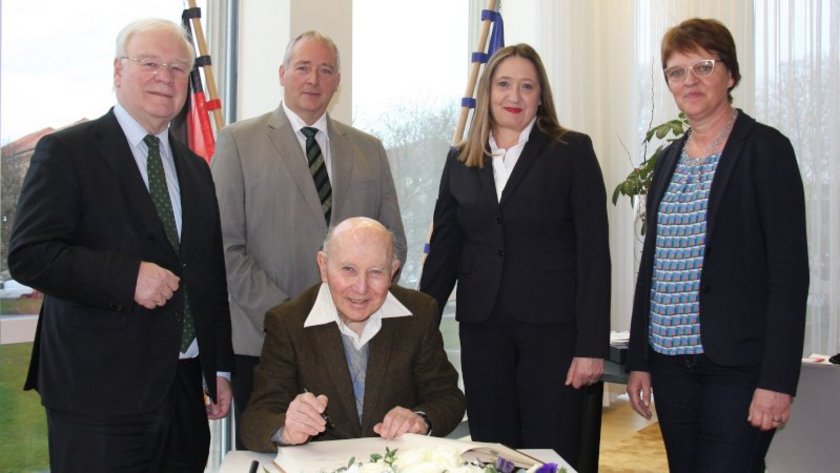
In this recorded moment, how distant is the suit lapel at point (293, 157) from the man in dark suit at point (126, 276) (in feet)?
1.79

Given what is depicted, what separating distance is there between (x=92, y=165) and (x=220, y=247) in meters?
0.51

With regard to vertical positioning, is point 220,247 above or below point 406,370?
above

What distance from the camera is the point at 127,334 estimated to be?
2.22m

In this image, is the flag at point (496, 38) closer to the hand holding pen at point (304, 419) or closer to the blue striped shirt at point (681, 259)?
the blue striped shirt at point (681, 259)

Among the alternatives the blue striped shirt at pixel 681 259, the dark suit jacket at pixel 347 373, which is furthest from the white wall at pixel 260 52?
the blue striped shirt at pixel 681 259

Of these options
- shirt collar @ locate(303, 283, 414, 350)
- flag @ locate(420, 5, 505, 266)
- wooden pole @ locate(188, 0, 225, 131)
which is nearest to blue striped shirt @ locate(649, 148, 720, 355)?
shirt collar @ locate(303, 283, 414, 350)

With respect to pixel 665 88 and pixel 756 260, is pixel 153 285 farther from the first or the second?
pixel 665 88

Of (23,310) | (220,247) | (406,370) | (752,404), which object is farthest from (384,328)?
(23,310)

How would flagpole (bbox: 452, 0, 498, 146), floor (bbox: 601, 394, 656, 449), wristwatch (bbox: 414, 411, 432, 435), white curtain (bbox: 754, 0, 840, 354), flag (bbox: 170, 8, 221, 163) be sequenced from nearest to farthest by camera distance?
wristwatch (bbox: 414, 411, 432, 435) < flag (bbox: 170, 8, 221, 163) < flagpole (bbox: 452, 0, 498, 146) < white curtain (bbox: 754, 0, 840, 354) < floor (bbox: 601, 394, 656, 449)

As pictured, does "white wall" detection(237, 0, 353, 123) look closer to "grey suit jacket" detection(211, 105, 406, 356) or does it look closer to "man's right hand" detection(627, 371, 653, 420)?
"grey suit jacket" detection(211, 105, 406, 356)

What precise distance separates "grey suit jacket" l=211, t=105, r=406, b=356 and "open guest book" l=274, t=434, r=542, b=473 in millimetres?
969

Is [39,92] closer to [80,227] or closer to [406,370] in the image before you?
[80,227]

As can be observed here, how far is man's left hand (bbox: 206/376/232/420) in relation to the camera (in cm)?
263

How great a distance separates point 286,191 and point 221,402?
75 centimetres
